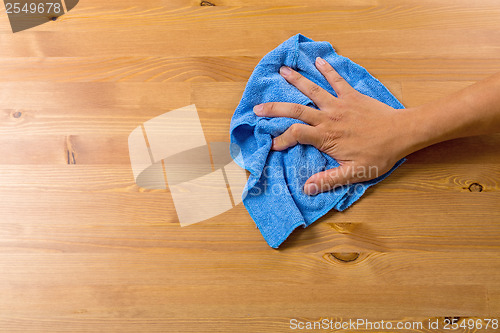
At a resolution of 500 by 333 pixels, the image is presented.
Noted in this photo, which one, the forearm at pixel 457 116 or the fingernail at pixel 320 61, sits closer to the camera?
the forearm at pixel 457 116

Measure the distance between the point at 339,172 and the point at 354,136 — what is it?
0.24ft

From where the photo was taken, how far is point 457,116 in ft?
2.01

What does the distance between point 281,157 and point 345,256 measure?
0.22 m

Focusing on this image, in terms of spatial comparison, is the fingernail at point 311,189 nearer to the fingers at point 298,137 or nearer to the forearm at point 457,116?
the fingers at point 298,137

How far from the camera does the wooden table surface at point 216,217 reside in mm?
605

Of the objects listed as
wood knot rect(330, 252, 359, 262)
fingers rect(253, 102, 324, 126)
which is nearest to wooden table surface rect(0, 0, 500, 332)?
wood knot rect(330, 252, 359, 262)

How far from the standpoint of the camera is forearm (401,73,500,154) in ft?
1.94

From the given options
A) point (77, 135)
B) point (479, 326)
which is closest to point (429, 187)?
point (479, 326)

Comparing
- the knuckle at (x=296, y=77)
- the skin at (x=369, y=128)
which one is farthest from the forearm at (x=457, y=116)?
the knuckle at (x=296, y=77)

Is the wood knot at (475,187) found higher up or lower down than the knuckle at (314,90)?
lower down

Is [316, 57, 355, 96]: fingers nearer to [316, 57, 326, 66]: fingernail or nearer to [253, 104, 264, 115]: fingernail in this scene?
[316, 57, 326, 66]: fingernail

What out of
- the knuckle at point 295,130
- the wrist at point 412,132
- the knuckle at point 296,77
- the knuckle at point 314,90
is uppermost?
the knuckle at point 296,77

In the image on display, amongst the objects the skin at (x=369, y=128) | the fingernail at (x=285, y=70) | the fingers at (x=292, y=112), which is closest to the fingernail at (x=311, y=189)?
the skin at (x=369, y=128)

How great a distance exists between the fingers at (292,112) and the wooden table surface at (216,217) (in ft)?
0.34
